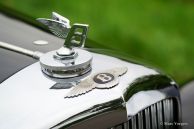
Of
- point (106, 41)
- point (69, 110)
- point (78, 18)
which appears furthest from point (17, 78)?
point (78, 18)

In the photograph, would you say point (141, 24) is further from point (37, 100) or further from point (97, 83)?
point (37, 100)

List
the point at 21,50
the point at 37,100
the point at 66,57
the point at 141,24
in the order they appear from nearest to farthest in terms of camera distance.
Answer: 1. the point at 37,100
2. the point at 66,57
3. the point at 21,50
4. the point at 141,24

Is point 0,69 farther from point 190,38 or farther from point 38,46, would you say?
point 190,38

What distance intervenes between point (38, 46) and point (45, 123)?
384mm

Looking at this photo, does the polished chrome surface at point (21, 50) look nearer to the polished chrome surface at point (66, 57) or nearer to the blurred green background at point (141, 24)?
the polished chrome surface at point (66, 57)

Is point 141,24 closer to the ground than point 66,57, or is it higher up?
closer to the ground

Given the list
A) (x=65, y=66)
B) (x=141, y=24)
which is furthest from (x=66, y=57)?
(x=141, y=24)

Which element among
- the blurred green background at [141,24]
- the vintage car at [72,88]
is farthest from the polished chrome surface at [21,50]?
the blurred green background at [141,24]

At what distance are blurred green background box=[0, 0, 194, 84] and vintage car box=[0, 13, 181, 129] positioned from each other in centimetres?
164

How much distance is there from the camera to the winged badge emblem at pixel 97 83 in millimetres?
1205

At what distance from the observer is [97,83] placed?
4.04ft

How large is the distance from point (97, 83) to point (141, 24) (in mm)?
2441

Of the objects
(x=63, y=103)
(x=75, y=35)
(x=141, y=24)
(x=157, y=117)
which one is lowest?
(x=141, y=24)

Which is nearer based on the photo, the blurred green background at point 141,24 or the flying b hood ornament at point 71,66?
the flying b hood ornament at point 71,66
